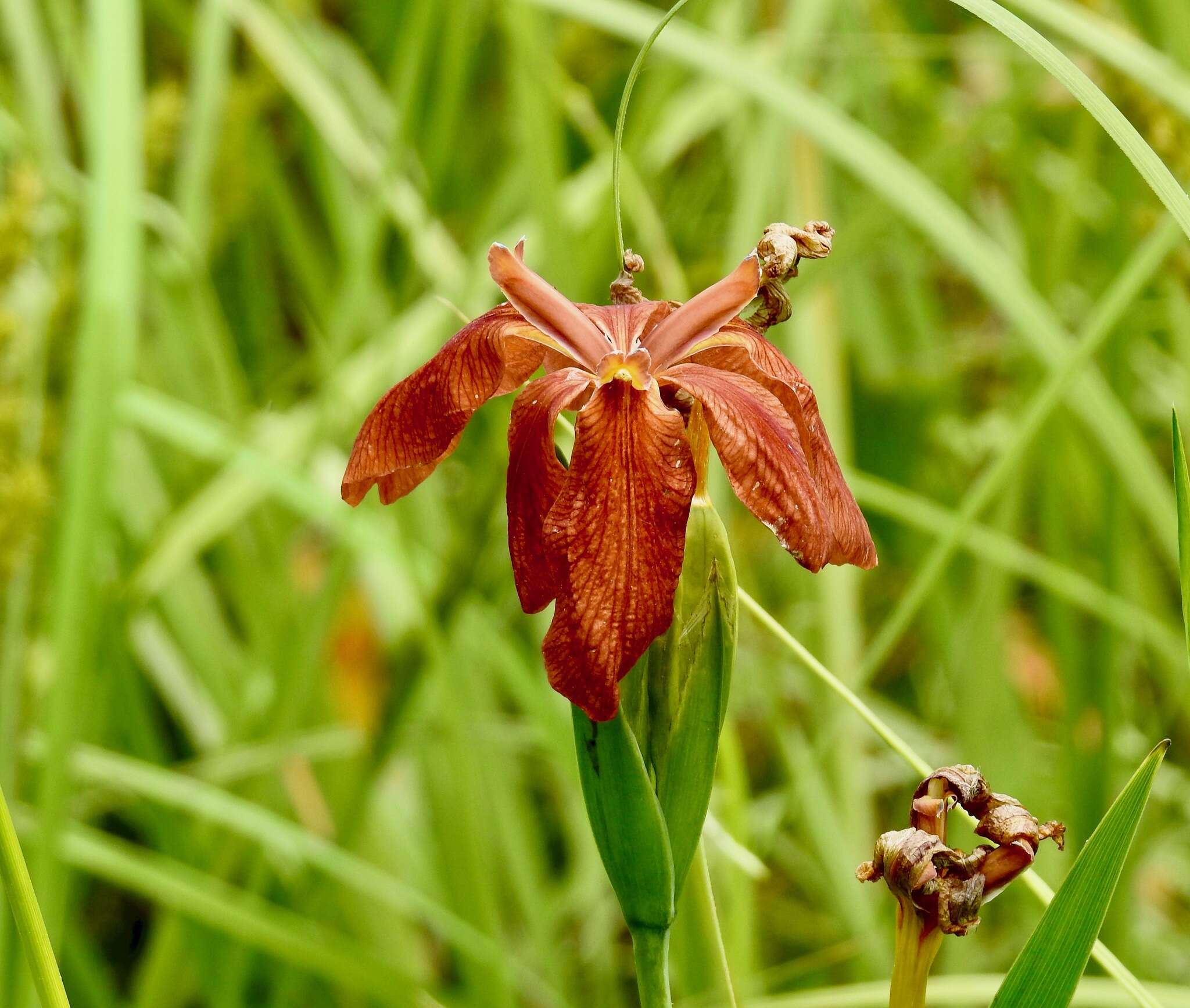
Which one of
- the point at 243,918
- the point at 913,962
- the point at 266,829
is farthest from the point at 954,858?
the point at 266,829


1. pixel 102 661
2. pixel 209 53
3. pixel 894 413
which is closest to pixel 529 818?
pixel 102 661

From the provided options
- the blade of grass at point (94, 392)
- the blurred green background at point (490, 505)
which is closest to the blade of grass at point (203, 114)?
the blurred green background at point (490, 505)

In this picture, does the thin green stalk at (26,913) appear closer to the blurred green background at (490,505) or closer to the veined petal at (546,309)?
the veined petal at (546,309)

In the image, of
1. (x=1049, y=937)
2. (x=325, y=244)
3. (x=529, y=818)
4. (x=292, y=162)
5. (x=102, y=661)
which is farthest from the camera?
(x=292, y=162)

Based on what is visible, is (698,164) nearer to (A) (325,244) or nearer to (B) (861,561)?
(A) (325,244)

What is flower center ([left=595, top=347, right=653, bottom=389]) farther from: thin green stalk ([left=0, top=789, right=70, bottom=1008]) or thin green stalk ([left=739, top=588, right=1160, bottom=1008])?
thin green stalk ([left=0, top=789, right=70, bottom=1008])

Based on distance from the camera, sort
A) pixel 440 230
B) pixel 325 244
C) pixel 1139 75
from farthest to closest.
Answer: pixel 325 244
pixel 440 230
pixel 1139 75
